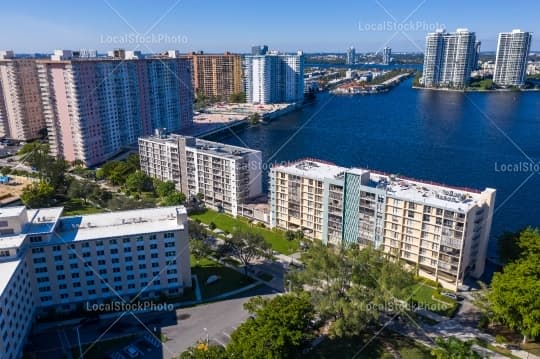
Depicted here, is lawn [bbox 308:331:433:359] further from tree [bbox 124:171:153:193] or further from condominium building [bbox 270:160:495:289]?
tree [bbox 124:171:153:193]

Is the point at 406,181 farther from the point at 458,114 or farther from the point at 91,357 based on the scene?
the point at 458,114

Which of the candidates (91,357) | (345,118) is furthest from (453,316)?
(345,118)

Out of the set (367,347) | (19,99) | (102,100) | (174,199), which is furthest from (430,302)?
(19,99)

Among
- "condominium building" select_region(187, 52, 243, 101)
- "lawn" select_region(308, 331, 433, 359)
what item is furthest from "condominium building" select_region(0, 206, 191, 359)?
"condominium building" select_region(187, 52, 243, 101)

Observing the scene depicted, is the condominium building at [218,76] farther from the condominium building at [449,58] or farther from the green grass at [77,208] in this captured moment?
the green grass at [77,208]

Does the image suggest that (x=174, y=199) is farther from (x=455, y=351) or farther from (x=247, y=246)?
(x=455, y=351)

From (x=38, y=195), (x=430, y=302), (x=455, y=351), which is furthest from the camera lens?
(x=38, y=195)

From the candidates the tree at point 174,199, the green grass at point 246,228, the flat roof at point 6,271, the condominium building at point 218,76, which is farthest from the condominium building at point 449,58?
the flat roof at point 6,271
